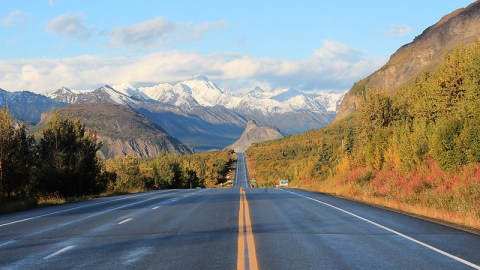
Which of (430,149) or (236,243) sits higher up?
(430,149)

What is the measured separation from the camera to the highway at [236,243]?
9703 mm

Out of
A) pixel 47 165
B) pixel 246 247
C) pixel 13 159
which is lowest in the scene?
pixel 246 247

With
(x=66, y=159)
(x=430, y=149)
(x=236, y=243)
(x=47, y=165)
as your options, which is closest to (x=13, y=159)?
(x=47, y=165)

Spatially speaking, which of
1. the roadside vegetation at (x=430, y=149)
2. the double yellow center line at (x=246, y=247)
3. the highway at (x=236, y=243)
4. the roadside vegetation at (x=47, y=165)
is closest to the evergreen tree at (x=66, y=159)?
the roadside vegetation at (x=47, y=165)

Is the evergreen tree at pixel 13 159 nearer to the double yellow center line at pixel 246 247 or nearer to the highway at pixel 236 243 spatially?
the highway at pixel 236 243

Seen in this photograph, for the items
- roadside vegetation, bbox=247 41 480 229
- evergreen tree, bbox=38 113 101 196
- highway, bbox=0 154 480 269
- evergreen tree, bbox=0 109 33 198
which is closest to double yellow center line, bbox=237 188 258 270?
highway, bbox=0 154 480 269

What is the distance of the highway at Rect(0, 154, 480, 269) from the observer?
970cm

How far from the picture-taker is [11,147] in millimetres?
30844

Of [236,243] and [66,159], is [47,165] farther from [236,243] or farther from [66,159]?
Result: [236,243]

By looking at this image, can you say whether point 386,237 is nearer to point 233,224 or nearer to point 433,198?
point 233,224

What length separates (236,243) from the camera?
12.0m

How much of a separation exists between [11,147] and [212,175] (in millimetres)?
131539

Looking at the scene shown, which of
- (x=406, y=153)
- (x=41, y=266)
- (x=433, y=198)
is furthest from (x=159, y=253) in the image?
(x=406, y=153)

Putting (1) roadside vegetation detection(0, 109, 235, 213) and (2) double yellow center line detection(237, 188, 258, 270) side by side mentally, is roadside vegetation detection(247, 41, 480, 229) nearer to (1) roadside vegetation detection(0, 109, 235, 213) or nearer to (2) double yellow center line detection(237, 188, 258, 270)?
(2) double yellow center line detection(237, 188, 258, 270)
